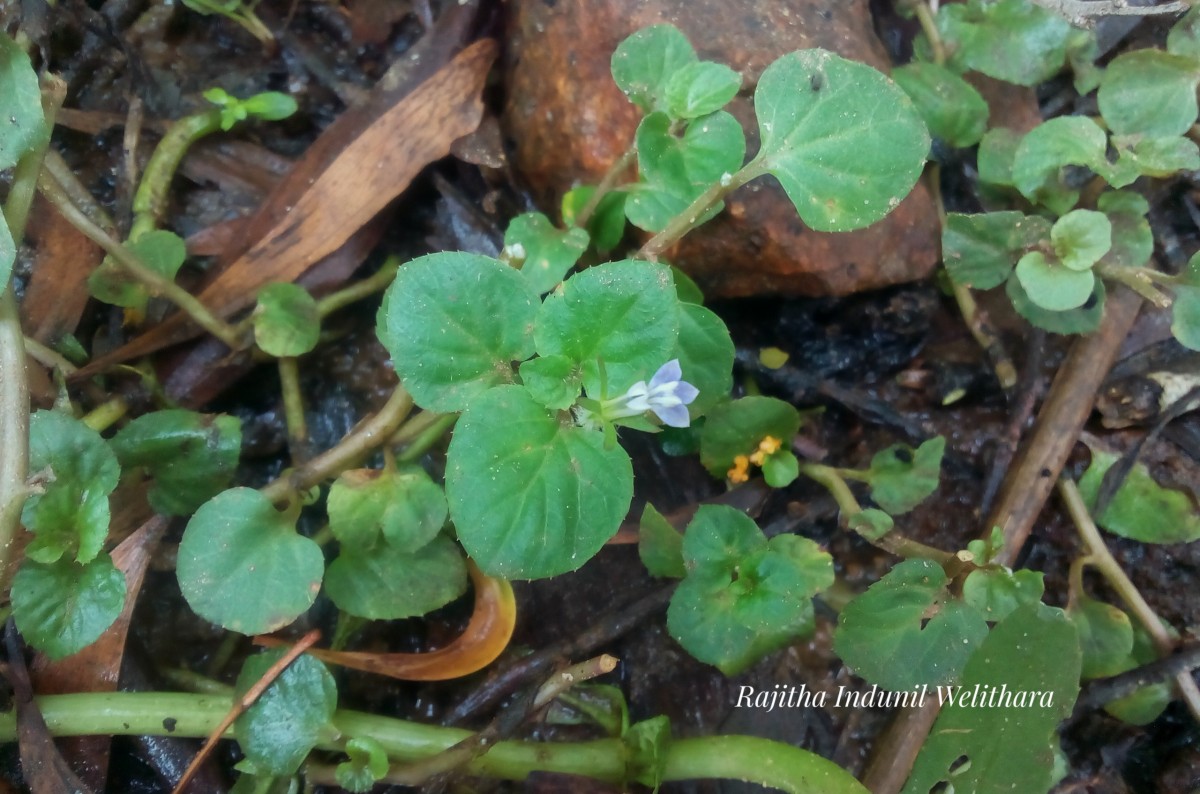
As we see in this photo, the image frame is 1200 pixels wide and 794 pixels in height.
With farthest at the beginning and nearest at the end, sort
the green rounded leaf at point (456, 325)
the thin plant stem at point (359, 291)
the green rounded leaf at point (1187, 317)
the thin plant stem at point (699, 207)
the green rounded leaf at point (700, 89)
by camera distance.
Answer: the thin plant stem at point (359, 291) → the green rounded leaf at point (1187, 317) → the green rounded leaf at point (700, 89) → the thin plant stem at point (699, 207) → the green rounded leaf at point (456, 325)

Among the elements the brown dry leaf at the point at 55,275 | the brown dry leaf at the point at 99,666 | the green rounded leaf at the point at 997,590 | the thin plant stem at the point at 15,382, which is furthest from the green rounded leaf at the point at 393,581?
the green rounded leaf at the point at 997,590

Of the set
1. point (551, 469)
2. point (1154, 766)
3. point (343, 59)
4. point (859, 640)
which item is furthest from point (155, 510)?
point (1154, 766)

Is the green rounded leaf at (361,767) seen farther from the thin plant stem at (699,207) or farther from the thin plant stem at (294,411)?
the thin plant stem at (699,207)

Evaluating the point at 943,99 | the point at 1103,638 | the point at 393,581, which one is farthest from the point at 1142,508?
the point at 393,581

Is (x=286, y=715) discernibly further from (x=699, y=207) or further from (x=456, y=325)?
(x=699, y=207)

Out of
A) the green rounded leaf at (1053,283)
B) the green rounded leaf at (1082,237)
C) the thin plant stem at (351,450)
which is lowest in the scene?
the green rounded leaf at (1053,283)

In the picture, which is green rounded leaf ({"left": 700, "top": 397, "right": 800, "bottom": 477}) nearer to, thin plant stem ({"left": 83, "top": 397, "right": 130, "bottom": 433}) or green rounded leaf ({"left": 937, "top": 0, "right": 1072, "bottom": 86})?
green rounded leaf ({"left": 937, "top": 0, "right": 1072, "bottom": 86})

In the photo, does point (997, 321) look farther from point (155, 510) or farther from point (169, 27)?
point (169, 27)
